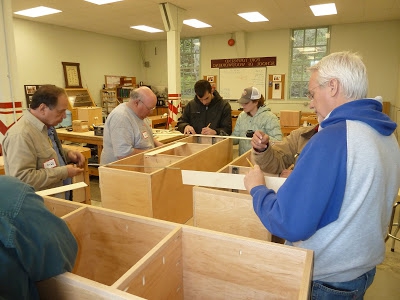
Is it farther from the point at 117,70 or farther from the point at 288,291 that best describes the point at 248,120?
the point at 117,70

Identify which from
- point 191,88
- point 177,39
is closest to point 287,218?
point 177,39

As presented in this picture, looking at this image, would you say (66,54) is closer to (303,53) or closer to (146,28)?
(146,28)

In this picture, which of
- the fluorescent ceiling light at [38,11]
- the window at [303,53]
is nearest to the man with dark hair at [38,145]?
the fluorescent ceiling light at [38,11]

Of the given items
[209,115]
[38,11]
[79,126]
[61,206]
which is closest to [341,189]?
[61,206]

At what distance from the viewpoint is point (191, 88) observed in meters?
10.1

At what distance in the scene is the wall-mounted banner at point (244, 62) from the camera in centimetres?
878

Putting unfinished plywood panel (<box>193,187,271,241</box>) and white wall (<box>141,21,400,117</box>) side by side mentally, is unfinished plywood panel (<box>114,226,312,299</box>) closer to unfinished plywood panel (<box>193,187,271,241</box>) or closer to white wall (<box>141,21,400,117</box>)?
unfinished plywood panel (<box>193,187,271,241</box>)

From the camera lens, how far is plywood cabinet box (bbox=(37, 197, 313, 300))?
3.15 ft

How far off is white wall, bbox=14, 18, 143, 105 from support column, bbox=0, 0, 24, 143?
336 cm

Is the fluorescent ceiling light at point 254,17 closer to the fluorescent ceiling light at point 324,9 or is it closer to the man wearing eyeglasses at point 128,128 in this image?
the fluorescent ceiling light at point 324,9

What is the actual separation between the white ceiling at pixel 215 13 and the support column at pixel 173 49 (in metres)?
0.17

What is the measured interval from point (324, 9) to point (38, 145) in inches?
Answer: 251

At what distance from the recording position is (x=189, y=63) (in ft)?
32.7

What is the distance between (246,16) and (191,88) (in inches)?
142
